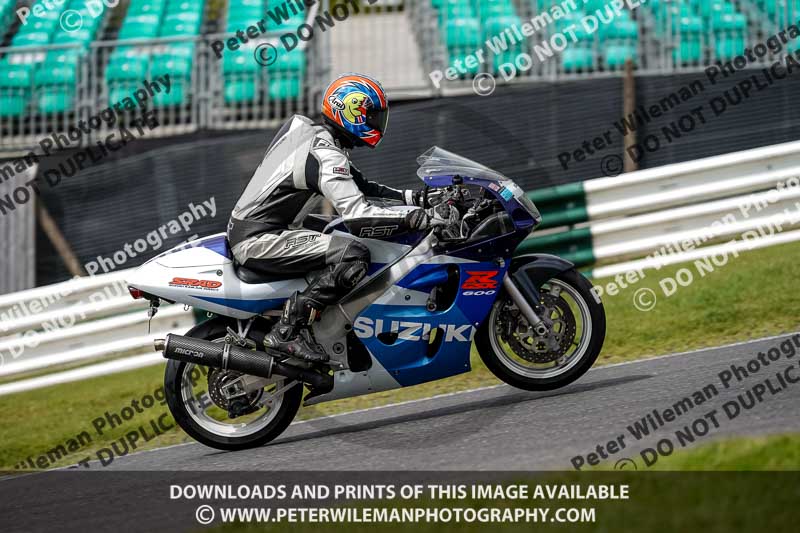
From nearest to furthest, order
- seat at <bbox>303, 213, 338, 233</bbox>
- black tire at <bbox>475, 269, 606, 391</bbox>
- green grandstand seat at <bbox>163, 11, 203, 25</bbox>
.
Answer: black tire at <bbox>475, 269, 606, 391</bbox> → seat at <bbox>303, 213, 338, 233</bbox> → green grandstand seat at <bbox>163, 11, 203, 25</bbox>

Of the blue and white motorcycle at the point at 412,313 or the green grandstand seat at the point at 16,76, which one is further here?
the green grandstand seat at the point at 16,76

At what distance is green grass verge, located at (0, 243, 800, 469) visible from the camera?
7559 millimetres

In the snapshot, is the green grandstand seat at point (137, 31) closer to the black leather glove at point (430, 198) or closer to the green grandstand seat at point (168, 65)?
the green grandstand seat at point (168, 65)

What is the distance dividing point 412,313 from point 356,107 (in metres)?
1.29

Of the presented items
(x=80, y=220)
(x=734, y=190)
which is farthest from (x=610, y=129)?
(x=80, y=220)

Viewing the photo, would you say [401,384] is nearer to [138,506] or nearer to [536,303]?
[536,303]

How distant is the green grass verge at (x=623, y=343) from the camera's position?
24.8 ft

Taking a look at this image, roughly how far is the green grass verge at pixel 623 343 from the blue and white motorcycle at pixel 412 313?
1.28 meters

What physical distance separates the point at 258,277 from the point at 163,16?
36.8 feet

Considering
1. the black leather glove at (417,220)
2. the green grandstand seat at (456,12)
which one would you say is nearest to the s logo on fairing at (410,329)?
the black leather glove at (417,220)

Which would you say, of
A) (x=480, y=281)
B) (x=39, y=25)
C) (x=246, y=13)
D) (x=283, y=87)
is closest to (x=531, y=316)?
(x=480, y=281)

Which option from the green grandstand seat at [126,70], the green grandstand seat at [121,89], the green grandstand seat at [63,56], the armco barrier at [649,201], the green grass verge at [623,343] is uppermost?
the green grandstand seat at [63,56]

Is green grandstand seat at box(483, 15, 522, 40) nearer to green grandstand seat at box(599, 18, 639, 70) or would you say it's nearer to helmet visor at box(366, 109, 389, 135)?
green grandstand seat at box(599, 18, 639, 70)

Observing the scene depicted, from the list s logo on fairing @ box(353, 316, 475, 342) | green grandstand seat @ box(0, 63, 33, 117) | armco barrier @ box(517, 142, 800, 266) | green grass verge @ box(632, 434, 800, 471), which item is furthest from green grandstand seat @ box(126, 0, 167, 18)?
green grass verge @ box(632, 434, 800, 471)
